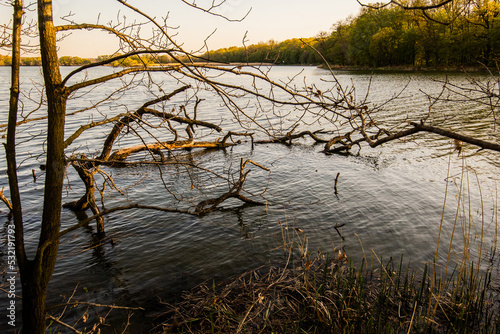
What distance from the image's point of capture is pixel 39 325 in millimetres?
3219

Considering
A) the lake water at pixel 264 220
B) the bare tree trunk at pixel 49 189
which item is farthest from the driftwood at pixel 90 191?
the bare tree trunk at pixel 49 189

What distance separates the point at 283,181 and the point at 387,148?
7390mm

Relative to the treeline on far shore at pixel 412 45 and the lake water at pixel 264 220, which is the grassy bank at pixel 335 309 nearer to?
the lake water at pixel 264 220

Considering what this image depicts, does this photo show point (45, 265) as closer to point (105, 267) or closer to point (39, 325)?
point (39, 325)

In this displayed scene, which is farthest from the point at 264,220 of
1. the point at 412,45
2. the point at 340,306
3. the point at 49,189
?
the point at 412,45

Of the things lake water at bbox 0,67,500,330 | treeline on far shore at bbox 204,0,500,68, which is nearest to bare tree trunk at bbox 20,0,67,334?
lake water at bbox 0,67,500,330

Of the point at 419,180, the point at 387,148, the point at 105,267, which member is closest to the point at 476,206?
the point at 419,180

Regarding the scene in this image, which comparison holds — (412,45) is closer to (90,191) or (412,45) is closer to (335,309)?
(90,191)

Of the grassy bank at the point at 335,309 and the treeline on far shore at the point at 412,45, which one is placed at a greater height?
the treeline on far shore at the point at 412,45

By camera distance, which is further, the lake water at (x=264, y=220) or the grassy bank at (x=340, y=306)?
the lake water at (x=264, y=220)

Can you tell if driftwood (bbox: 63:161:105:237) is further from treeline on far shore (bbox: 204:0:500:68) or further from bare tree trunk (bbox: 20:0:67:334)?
treeline on far shore (bbox: 204:0:500:68)

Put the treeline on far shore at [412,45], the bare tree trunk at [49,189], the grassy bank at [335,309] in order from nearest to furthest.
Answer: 1. the bare tree trunk at [49,189]
2. the grassy bank at [335,309]
3. the treeline on far shore at [412,45]

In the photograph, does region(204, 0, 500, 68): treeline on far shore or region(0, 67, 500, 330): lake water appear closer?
region(0, 67, 500, 330): lake water

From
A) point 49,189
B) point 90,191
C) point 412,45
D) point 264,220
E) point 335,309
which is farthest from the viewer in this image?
point 412,45
